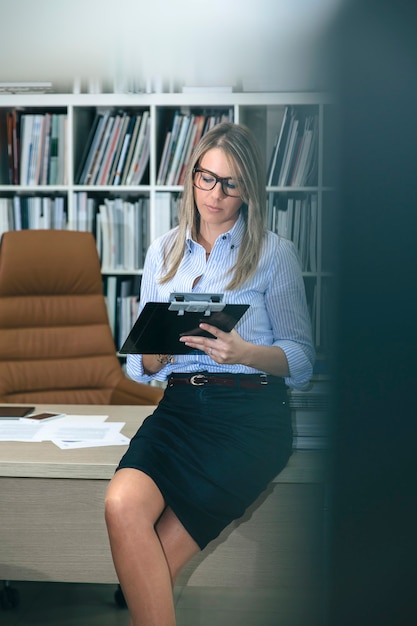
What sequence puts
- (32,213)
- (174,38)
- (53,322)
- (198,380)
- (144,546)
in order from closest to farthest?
(174,38)
(144,546)
(198,380)
(53,322)
(32,213)

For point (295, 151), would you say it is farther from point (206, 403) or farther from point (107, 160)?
point (107, 160)

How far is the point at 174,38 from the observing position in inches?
19.0

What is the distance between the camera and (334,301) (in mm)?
288

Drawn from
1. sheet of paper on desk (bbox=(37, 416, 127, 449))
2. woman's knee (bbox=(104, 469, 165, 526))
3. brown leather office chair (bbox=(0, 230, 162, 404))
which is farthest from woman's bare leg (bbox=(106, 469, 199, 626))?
brown leather office chair (bbox=(0, 230, 162, 404))

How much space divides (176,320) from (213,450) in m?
0.21

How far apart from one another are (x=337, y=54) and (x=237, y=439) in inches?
36.2

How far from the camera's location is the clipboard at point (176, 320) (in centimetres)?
107

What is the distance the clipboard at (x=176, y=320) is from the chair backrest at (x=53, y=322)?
107 centimetres

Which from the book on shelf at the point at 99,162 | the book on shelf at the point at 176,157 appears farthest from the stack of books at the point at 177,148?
the book on shelf at the point at 99,162

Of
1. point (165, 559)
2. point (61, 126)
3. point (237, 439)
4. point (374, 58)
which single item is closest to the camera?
point (374, 58)

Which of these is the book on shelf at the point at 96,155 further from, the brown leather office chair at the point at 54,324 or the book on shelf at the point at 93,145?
the brown leather office chair at the point at 54,324

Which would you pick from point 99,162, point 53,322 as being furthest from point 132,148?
point 53,322

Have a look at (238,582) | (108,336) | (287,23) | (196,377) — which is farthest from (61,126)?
(287,23)

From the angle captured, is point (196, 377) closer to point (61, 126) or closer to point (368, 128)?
point (368, 128)
